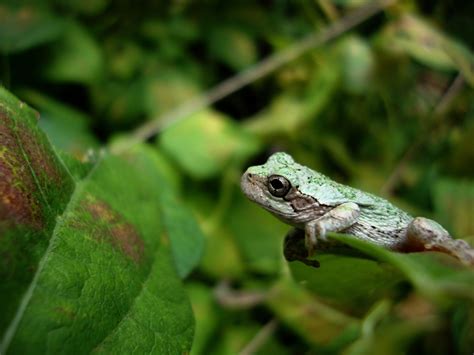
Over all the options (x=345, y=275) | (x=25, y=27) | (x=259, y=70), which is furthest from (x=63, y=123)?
(x=345, y=275)

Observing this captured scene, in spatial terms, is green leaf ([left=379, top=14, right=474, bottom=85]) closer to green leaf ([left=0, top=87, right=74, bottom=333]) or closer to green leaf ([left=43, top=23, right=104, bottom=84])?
green leaf ([left=43, top=23, right=104, bottom=84])

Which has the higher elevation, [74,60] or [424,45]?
[424,45]

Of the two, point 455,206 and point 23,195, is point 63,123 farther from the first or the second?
point 455,206

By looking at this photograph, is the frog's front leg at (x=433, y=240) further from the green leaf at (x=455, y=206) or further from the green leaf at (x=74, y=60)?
the green leaf at (x=74, y=60)

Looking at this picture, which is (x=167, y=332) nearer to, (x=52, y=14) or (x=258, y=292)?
(x=258, y=292)

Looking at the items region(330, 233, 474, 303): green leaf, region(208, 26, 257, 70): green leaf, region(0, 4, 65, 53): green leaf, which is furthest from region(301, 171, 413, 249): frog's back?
region(208, 26, 257, 70): green leaf
